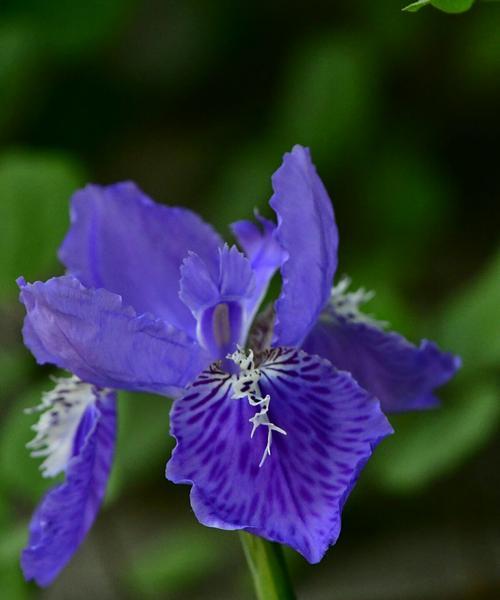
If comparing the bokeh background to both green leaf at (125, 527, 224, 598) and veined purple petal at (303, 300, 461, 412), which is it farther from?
veined purple petal at (303, 300, 461, 412)

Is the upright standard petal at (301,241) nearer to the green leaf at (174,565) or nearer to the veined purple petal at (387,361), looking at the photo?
the veined purple petal at (387,361)

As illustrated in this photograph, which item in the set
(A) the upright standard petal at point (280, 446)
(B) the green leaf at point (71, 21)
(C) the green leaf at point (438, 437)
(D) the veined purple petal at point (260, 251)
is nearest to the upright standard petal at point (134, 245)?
(D) the veined purple petal at point (260, 251)

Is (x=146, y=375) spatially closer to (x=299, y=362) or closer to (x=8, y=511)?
(x=299, y=362)

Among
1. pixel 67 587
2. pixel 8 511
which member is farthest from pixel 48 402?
pixel 67 587

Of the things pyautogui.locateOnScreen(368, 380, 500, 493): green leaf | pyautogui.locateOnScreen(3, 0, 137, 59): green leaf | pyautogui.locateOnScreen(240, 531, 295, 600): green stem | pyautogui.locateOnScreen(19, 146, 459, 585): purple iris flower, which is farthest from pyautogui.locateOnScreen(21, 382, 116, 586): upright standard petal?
pyautogui.locateOnScreen(3, 0, 137, 59): green leaf

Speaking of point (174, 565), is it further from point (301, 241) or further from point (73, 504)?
point (301, 241)

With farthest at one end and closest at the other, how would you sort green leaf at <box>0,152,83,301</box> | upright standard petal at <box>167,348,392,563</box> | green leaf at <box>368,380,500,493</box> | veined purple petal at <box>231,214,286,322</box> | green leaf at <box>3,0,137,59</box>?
green leaf at <box>3,0,137,59</box>
green leaf at <box>0,152,83,301</box>
green leaf at <box>368,380,500,493</box>
veined purple petal at <box>231,214,286,322</box>
upright standard petal at <box>167,348,392,563</box>
